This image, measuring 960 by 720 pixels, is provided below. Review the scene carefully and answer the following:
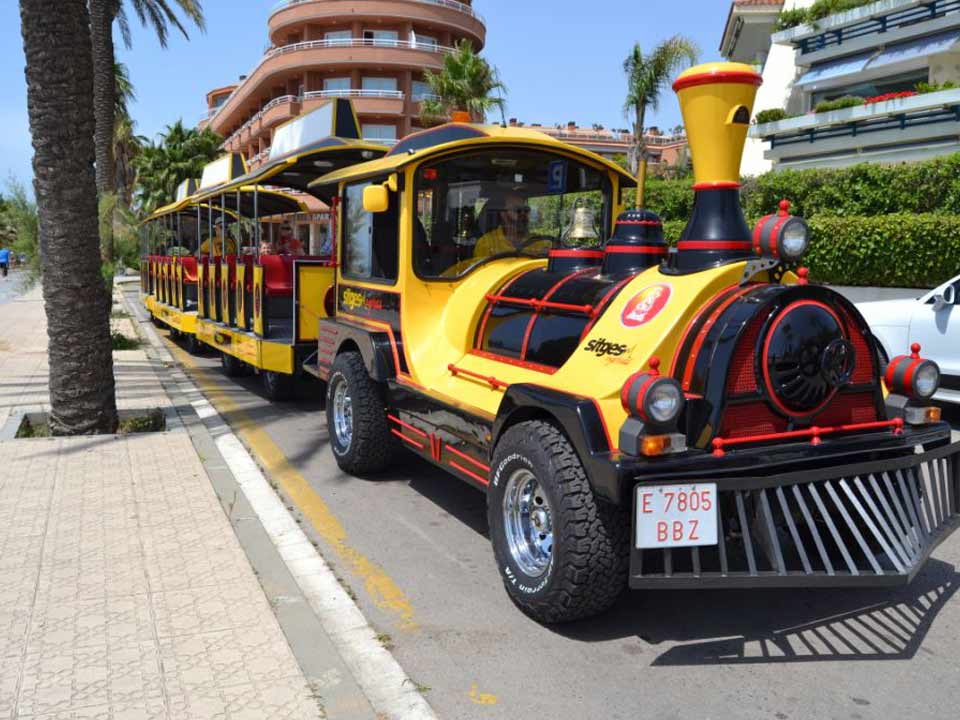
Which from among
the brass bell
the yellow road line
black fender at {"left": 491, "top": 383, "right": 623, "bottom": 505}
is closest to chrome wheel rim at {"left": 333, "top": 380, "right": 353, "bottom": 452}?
the yellow road line

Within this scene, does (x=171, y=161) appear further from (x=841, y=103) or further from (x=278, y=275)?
(x=278, y=275)

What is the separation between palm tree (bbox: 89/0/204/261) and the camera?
15555mm

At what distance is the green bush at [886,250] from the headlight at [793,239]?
483 inches

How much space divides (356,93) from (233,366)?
131 ft

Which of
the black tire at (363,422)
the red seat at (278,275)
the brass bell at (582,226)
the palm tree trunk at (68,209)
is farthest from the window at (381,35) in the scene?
the brass bell at (582,226)

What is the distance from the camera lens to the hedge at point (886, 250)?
47.2 ft

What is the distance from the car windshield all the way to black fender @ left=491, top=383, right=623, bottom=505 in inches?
72.8

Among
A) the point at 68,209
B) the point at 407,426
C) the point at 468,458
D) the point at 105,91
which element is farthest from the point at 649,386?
the point at 105,91

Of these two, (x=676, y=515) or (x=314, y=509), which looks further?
(x=314, y=509)

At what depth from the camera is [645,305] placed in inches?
157

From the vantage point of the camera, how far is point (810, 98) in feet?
100

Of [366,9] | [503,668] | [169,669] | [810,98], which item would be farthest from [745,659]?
[366,9]

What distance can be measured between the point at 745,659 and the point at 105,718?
8.35 ft

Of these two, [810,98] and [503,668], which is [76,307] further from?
[810,98]
